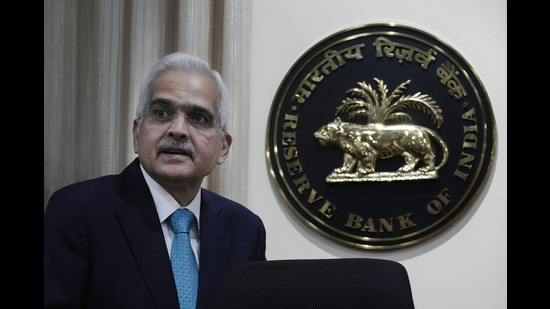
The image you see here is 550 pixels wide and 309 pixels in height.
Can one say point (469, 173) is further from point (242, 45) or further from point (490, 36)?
point (242, 45)

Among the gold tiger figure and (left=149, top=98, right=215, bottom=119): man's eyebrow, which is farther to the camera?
the gold tiger figure

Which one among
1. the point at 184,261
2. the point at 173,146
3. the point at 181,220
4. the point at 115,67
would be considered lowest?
the point at 184,261

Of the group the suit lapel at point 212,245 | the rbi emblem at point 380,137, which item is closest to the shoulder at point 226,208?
the suit lapel at point 212,245

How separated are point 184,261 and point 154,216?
0.49 feet

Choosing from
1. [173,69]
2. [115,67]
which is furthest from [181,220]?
[115,67]

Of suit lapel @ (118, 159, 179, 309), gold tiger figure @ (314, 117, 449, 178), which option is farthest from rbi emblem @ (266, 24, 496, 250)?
suit lapel @ (118, 159, 179, 309)

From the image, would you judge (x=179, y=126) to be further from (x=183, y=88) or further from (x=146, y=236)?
(x=146, y=236)

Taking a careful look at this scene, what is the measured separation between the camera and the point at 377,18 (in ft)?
10.1

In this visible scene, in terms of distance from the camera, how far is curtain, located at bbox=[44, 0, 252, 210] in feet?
7.75

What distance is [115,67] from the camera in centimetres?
267

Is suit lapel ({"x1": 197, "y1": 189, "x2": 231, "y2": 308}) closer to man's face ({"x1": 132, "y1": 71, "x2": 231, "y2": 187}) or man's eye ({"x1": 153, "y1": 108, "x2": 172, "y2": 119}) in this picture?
man's face ({"x1": 132, "y1": 71, "x2": 231, "y2": 187})

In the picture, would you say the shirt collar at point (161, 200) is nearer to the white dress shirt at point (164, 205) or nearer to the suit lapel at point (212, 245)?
Answer: the white dress shirt at point (164, 205)

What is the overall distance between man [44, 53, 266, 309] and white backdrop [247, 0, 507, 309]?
1.05 metres
